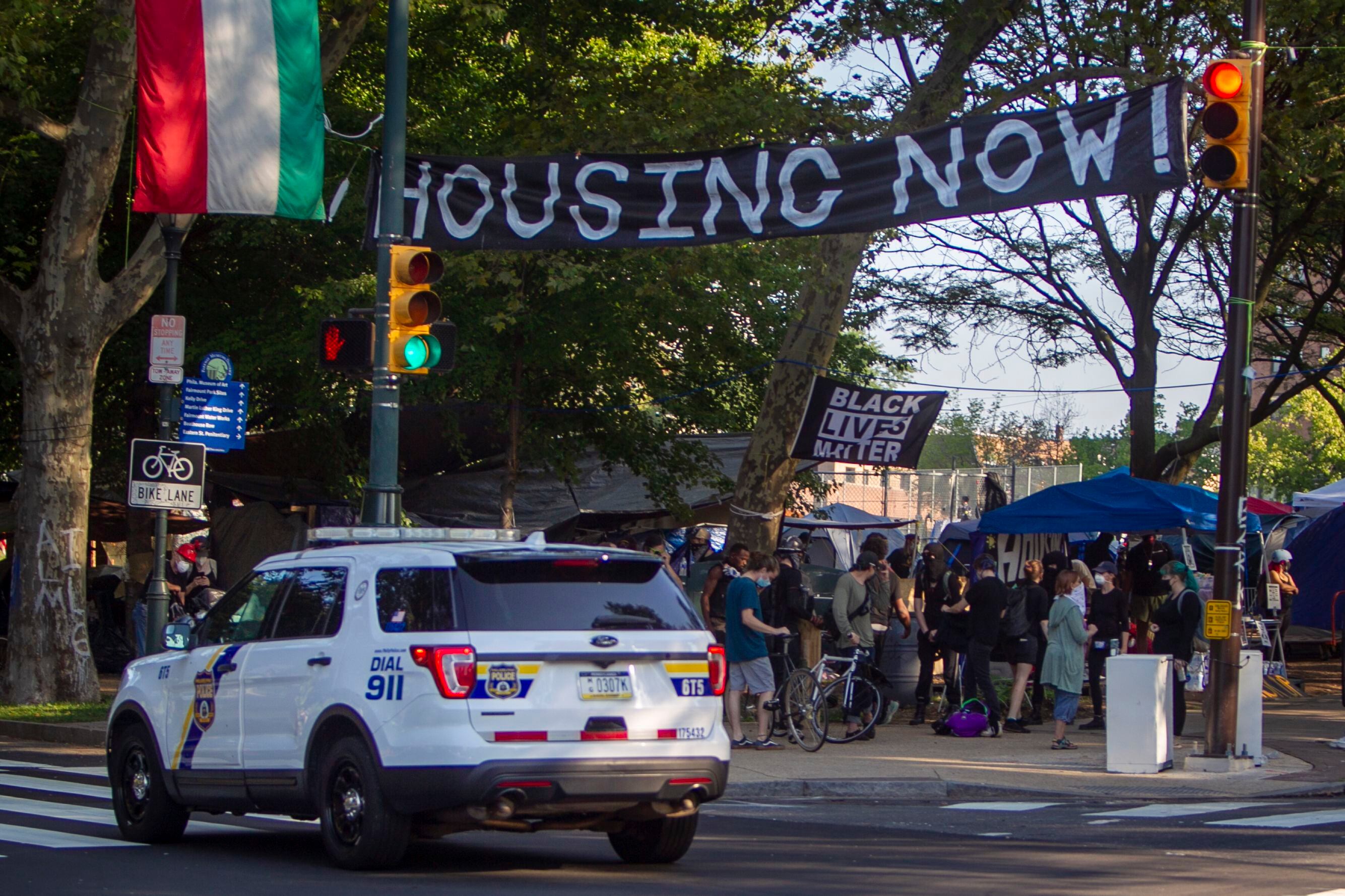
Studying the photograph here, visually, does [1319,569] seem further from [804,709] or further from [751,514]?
[804,709]

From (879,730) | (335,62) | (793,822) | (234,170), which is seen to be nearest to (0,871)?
(793,822)

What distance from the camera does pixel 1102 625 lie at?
685 inches

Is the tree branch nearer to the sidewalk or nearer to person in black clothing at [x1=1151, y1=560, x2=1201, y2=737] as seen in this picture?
the sidewalk

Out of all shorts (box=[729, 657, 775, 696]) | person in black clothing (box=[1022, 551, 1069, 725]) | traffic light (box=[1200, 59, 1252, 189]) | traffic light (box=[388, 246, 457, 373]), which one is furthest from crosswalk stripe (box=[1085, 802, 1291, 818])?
traffic light (box=[388, 246, 457, 373])

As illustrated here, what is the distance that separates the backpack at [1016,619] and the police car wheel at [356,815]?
33.5 feet

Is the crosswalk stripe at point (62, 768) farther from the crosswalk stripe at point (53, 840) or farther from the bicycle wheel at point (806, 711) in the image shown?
the bicycle wheel at point (806, 711)

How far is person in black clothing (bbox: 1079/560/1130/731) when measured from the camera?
17.3 meters

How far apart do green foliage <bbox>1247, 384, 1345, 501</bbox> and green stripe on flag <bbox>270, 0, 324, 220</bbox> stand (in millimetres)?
55426

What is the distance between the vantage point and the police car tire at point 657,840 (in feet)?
28.3

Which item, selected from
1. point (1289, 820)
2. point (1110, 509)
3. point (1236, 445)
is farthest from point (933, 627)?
point (1289, 820)

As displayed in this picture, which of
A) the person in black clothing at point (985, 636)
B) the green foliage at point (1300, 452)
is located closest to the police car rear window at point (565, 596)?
the person in black clothing at point (985, 636)

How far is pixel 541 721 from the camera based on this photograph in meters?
7.75

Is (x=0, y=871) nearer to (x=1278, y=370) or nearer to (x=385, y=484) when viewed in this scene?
→ (x=385, y=484)

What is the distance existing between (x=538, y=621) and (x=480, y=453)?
23.8 metres
